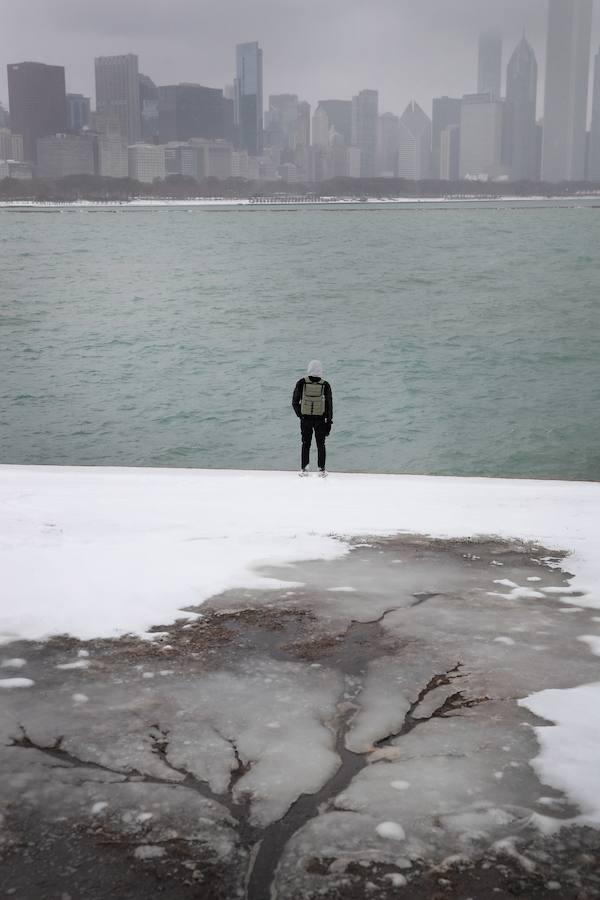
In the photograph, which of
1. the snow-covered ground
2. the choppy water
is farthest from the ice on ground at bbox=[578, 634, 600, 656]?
the choppy water

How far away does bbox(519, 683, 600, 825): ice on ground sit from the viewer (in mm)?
3963

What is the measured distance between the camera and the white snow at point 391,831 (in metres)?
3.62

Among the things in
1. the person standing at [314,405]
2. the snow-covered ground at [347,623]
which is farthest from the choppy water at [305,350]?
the snow-covered ground at [347,623]

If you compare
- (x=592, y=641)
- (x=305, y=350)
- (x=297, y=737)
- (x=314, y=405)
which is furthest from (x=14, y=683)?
(x=305, y=350)

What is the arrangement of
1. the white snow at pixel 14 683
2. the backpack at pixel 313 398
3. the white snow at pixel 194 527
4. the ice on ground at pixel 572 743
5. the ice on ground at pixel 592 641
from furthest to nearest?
the backpack at pixel 313 398, the white snow at pixel 194 527, the ice on ground at pixel 592 641, the white snow at pixel 14 683, the ice on ground at pixel 572 743

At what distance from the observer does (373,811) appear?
3783 mm

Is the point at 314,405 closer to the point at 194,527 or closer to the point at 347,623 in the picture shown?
the point at 194,527

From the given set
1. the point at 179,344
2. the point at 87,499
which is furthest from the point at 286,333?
the point at 87,499

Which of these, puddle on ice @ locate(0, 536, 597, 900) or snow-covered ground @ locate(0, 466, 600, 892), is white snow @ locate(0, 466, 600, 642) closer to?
snow-covered ground @ locate(0, 466, 600, 892)

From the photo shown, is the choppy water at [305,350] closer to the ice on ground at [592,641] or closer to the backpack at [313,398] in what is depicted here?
the backpack at [313,398]

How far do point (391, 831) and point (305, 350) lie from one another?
4256 cm

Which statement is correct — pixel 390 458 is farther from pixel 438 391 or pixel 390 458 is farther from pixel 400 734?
pixel 400 734

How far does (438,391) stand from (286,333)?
1299 cm

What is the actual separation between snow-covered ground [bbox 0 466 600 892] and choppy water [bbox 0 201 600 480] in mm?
21032
